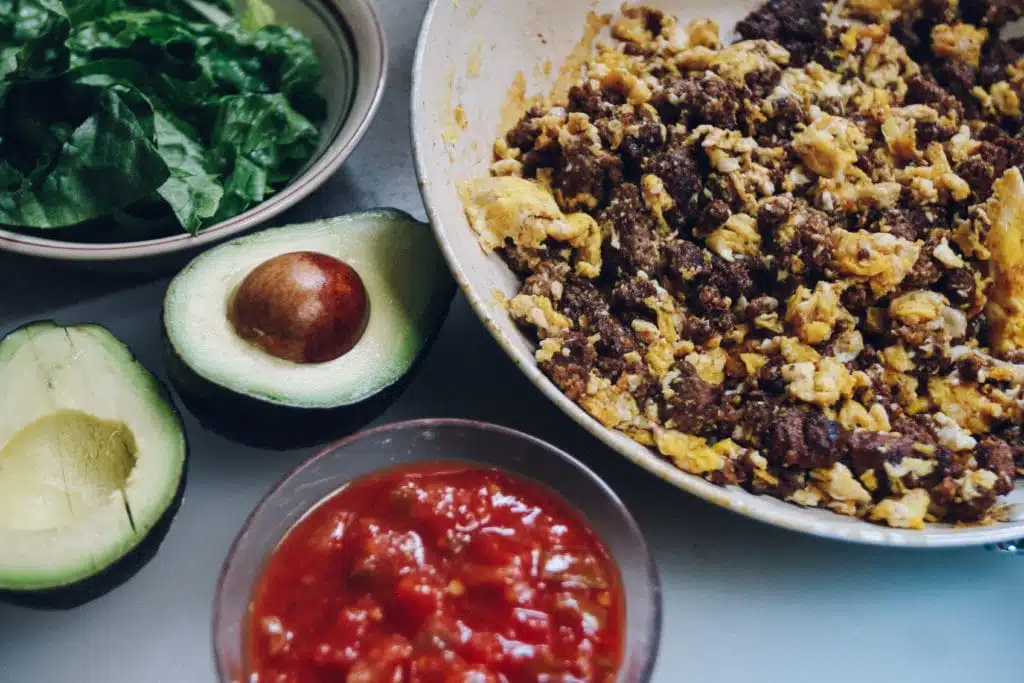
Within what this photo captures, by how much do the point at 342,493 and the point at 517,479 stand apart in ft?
0.66

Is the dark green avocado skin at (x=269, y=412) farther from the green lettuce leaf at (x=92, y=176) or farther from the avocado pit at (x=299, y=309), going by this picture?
the green lettuce leaf at (x=92, y=176)

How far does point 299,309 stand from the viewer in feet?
3.50

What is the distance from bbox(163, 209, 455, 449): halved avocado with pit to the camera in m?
1.07

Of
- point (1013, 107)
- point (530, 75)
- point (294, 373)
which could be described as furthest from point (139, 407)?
point (1013, 107)

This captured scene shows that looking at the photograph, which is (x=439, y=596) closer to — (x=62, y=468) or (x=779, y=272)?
(x=62, y=468)

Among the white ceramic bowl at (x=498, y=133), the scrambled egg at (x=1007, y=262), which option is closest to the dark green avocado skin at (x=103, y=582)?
the white ceramic bowl at (x=498, y=133)

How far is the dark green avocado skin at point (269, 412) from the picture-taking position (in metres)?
1.06

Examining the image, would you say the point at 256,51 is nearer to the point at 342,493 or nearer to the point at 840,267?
the point at 342,493

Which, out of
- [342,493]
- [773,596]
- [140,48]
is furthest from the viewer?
[140,48]

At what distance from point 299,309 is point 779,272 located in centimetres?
62

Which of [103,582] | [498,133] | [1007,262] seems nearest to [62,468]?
[103,582]

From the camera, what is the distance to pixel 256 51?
1362mm

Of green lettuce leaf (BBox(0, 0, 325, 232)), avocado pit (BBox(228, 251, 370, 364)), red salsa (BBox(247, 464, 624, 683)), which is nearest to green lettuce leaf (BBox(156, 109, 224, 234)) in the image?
green lettuce leaf (BBox(0, 0, 325, 232))

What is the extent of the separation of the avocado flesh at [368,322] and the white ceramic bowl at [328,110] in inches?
1.4
